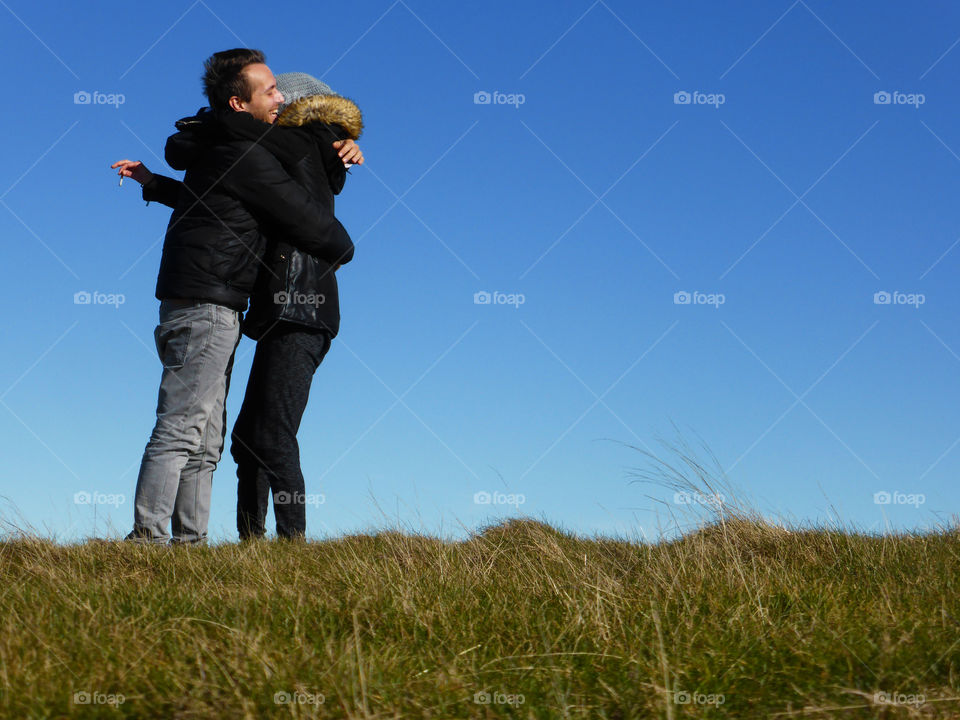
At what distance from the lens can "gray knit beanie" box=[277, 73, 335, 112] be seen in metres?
5.50

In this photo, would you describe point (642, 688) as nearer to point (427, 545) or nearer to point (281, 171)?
point (427, 545)

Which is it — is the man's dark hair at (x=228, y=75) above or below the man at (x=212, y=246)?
above

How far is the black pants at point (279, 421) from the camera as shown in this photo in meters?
5.12

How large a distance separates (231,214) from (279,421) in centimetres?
124

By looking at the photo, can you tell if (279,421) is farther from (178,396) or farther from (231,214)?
(231,214)

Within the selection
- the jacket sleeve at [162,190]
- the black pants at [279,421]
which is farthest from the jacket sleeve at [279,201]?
the jacket sleeve at [162,190]

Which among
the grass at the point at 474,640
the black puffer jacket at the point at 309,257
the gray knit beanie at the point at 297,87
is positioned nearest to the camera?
the grass at the point at 474,640

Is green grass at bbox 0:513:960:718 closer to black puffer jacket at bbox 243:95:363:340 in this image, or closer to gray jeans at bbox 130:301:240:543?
gray jeans at bbox 130:301:240:543

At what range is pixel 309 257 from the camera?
5.13 meters

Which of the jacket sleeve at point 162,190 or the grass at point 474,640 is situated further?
the jacket sleeve at point 162,190

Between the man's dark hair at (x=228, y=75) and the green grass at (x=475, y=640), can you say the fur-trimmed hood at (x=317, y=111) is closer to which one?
the man's dark hair at (x=228, y=75)

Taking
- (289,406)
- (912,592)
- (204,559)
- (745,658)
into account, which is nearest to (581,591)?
(745,658)

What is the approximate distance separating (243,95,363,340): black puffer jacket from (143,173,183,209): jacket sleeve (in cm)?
77

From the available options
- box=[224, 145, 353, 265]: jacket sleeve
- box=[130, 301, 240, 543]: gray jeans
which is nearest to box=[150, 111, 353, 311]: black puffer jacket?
box=[224, 145, 353, 265]: jacket sleeve
